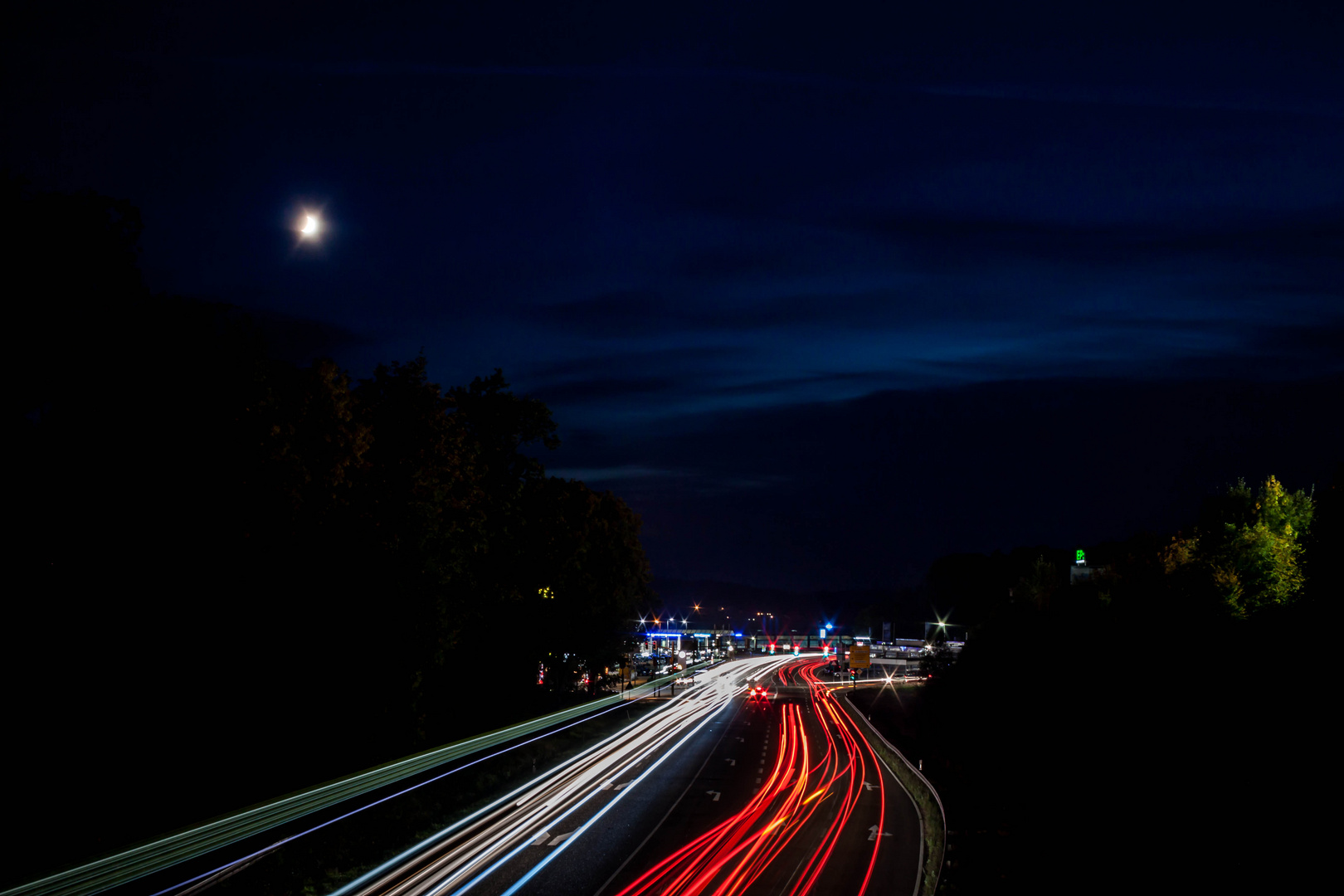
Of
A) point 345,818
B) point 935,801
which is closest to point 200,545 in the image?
point 345,818

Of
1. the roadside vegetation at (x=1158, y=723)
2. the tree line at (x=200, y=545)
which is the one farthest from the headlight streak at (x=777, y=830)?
the tree line at (x=200, y=545)

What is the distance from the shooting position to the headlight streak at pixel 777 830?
65.5 feet

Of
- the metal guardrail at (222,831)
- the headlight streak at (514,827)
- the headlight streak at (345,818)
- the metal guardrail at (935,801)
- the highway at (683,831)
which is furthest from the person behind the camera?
the highway at (683,831)

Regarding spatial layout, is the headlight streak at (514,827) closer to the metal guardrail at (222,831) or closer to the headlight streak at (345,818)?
the headlight streak at (345,818)

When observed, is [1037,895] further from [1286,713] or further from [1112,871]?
[1286,713]

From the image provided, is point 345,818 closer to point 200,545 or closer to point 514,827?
point 514,827

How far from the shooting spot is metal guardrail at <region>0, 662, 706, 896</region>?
14.6 m

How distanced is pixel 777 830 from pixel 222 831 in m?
12.4

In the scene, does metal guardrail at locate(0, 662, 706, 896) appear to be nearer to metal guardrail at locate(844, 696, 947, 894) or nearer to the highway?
the highway

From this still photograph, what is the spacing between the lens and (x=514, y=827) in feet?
81.1

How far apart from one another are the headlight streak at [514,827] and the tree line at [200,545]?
15.1 feet

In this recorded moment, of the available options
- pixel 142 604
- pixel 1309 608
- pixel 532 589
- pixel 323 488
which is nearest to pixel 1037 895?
pixel 142 604

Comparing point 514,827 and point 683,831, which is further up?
point 514,827

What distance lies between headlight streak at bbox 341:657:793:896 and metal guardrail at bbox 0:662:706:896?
7.80ft
